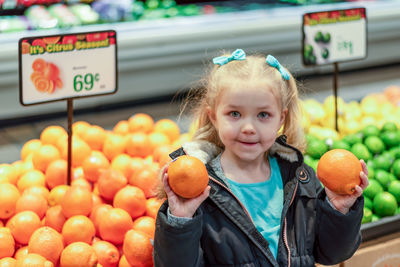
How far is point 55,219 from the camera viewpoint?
82.7 inches

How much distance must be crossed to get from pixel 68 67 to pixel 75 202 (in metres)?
0.63

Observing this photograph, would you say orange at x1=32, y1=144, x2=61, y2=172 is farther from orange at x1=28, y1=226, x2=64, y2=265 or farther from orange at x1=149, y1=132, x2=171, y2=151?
orange at x1=28, y1=226, x2=64, y2=265

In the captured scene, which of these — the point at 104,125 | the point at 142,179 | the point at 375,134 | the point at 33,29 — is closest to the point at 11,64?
the point at 33,29

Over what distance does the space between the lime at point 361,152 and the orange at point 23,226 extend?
157 cm

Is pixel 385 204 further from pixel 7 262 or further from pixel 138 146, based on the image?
pixel 7 262

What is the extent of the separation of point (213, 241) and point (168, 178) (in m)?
0.27

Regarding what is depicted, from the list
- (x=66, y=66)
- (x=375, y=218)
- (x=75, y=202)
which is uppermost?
(x=66, y=66)

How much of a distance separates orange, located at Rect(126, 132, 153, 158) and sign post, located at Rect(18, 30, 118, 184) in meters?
0.32

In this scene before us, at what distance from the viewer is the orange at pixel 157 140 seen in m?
2.80

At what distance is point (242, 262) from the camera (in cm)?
173

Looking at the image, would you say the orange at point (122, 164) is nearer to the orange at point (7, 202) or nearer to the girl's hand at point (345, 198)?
the orange at point (7, 202)

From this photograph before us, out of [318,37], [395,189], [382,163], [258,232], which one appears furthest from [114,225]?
[318,37]

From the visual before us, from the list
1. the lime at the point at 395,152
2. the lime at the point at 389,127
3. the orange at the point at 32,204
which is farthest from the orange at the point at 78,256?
the lime at the point at 389,127

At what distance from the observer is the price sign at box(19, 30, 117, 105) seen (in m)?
2.27
